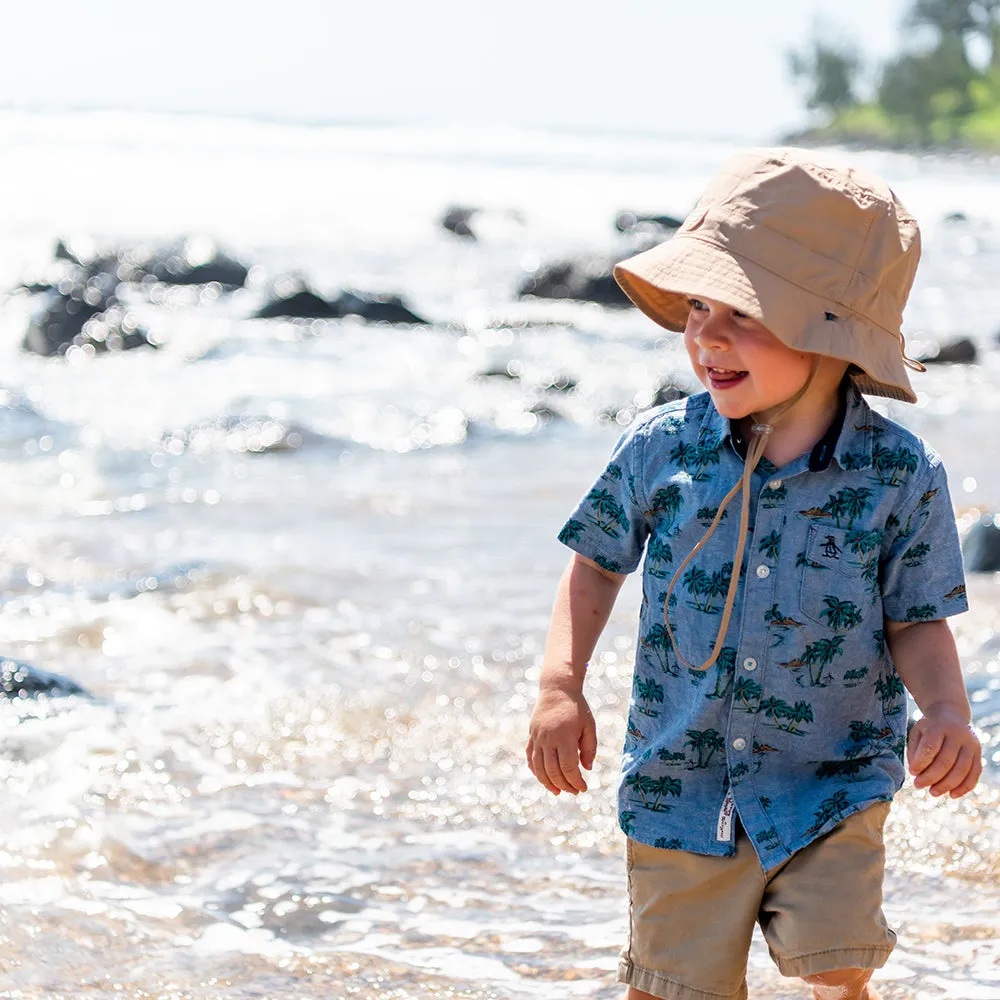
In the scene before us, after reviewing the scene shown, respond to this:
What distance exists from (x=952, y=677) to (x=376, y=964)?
3.93 ft

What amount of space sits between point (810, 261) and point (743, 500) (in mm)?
336

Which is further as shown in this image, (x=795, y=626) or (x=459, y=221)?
(x=459, y=221)

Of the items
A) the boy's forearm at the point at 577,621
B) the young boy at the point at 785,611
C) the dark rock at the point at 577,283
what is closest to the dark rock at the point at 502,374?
the dark rock at the point at 577,283

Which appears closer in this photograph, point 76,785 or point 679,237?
point 679,237

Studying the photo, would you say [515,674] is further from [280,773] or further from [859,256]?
[859,256]

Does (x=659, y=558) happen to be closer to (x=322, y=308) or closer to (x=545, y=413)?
(x=545, y=413)

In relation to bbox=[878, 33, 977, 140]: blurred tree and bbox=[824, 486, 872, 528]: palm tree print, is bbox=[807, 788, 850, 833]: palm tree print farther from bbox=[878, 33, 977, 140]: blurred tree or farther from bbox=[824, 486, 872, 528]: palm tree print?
bbox=[878, 33, 977, 140]: blurred tree

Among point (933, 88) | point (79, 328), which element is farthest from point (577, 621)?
point (933, 88)

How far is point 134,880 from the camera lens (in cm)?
310

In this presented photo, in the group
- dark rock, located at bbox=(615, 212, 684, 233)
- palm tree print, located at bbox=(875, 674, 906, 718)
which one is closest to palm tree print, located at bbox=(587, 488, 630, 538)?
palm tree print, located at bbox=(875, 674, 906, 718)

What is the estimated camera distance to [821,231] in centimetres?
213

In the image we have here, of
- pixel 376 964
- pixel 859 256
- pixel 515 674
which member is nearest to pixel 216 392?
pixel 515 674

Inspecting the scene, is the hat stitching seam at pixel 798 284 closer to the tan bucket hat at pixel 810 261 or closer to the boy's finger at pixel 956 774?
the tan bucket hat at pixel 810 261

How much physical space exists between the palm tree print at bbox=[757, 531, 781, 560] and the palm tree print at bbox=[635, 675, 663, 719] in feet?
0.86
